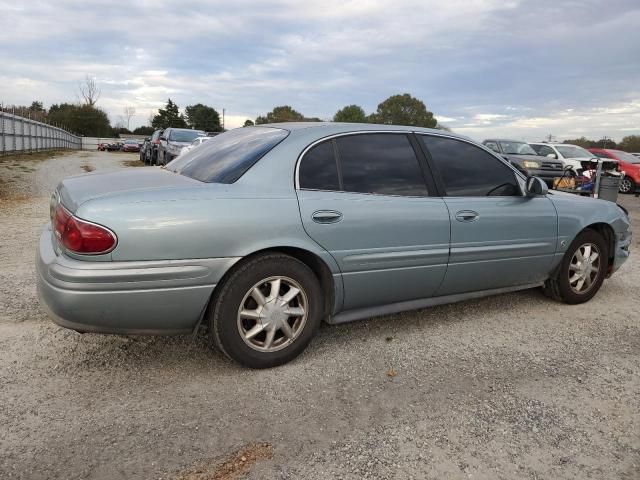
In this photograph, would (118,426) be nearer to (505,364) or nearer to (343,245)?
(343,245)

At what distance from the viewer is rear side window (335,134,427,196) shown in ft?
11.2

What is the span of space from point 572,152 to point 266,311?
1831 cm

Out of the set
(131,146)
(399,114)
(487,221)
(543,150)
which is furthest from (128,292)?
(399,114)

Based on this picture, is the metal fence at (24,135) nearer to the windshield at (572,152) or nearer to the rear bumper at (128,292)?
the windshield at (572,152)

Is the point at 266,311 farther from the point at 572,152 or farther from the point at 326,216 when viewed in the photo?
the point at 572,152

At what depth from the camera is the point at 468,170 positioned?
394 cm

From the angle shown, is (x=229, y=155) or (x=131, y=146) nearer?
(x=229, y=155)

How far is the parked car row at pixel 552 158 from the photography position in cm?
1634

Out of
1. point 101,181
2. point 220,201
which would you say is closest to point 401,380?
point 220,201

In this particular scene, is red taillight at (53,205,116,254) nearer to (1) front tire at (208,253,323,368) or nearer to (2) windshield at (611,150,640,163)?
(1) front tire at (208,253,323,368)

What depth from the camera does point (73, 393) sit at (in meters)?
2.80

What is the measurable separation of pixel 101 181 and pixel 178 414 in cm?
152

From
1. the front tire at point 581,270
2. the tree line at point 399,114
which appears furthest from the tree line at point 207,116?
the front tire at point 581,270

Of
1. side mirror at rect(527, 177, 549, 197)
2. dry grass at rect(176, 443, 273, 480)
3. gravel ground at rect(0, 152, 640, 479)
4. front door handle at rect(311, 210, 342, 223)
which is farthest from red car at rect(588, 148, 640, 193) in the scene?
dry grass at rect(176, 443, 273, 480)
